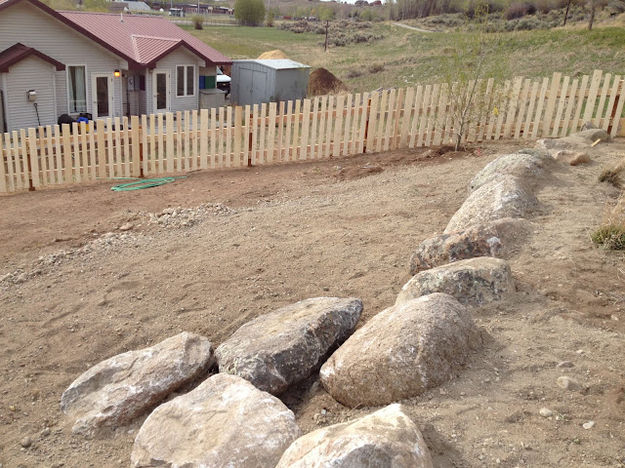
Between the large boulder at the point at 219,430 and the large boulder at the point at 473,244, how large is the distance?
2.24 metres

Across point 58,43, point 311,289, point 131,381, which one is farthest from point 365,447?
point 58,43

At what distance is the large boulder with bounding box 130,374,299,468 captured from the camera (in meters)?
3.17

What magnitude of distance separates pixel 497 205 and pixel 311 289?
6.87 ft

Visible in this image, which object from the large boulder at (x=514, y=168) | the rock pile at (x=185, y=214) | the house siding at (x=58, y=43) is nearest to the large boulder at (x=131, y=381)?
the rock pile at (x=185, y=214)

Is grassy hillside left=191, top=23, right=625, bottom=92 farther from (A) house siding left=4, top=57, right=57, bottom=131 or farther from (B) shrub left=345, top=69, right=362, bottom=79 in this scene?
(A) house siding left=4, top=57, right=57, bottom=131

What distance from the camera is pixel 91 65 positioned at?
18.8 m

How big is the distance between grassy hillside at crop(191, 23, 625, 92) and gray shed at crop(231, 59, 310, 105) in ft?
17.5

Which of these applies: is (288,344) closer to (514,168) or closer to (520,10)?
(514,168)

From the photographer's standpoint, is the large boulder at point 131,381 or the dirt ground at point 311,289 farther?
the large boulder at point 131,381

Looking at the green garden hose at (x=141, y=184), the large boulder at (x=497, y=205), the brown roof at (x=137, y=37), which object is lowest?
the green garden hose at (x=141, y=184)

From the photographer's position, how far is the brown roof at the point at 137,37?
19109 mm

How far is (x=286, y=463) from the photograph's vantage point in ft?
9.33

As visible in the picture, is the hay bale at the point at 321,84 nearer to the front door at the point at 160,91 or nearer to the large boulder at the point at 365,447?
the front door at the point at 160,91

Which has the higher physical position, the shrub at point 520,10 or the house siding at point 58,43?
the shrub at point 520,10
